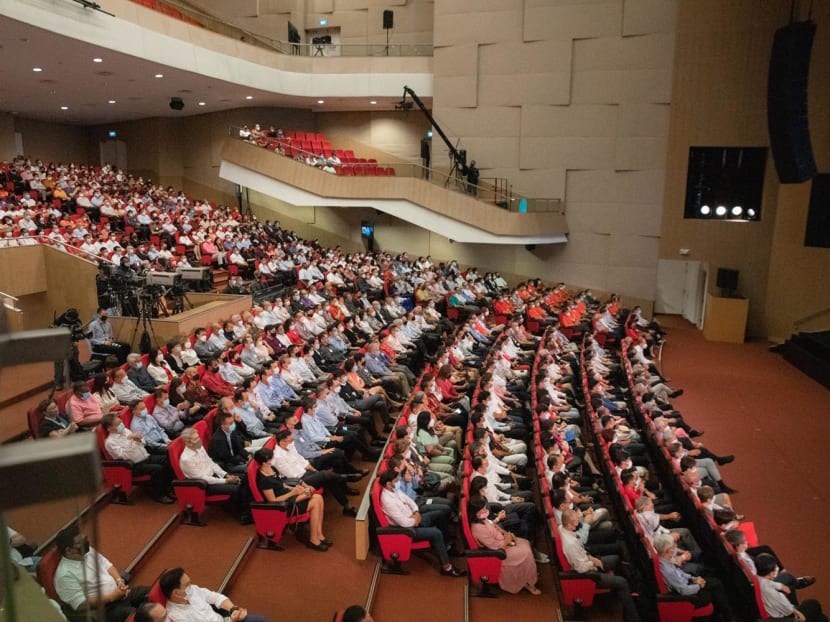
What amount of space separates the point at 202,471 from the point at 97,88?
1300cm

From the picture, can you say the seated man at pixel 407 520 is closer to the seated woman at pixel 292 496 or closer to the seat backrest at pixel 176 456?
the seated woman at pixel 292 496

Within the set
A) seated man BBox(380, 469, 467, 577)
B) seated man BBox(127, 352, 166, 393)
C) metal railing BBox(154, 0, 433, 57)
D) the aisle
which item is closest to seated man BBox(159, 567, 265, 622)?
seated man BBox(380, 469, 467, 577)

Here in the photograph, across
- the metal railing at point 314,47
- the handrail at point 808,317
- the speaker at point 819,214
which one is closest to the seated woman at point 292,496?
the handrail at point 808,317

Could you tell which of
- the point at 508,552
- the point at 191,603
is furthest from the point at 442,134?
the point at 191,603

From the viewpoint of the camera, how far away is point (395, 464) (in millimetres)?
4898

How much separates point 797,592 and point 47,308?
10.8 metres

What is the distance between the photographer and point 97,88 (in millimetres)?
14609

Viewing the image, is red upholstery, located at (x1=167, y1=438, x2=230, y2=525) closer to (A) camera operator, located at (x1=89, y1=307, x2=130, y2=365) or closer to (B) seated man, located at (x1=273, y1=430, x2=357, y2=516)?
(B) seated man, located at (x1=273, y1=430, x2=357, y2=516)

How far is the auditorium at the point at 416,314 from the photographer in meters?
4.25

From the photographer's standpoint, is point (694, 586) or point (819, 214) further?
point (819, 214)

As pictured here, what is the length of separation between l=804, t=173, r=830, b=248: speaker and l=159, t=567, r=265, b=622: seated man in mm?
13112

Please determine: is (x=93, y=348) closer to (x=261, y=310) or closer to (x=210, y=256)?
(x=261, y=310)

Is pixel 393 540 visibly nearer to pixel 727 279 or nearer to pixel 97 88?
pixel 727 279

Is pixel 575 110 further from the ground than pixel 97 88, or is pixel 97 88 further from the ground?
pixel 97 88
